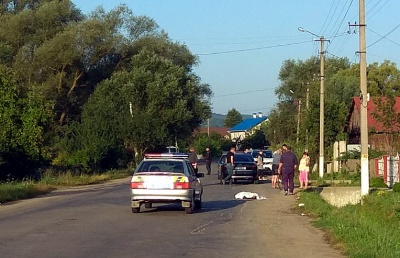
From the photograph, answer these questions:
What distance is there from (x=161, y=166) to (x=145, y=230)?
4.76 m

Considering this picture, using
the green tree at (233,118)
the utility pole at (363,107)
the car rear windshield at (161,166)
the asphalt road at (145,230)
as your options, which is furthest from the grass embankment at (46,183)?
the green tree at (233,118)

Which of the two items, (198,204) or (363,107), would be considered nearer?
(198,204)

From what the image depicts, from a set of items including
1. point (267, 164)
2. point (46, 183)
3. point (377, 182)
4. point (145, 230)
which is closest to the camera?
point (145, 230)

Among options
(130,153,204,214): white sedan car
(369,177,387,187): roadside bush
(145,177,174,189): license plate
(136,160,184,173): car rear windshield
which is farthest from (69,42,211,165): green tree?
(145,177,174,189): license plate

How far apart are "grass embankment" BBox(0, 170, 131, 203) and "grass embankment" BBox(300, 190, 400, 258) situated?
1038cm

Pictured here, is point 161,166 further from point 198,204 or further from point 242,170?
point 242,170

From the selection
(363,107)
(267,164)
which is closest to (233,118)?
(267,164)

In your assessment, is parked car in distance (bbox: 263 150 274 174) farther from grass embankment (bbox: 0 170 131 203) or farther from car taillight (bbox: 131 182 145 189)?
car taillight (bbox: 131 182 145 189)

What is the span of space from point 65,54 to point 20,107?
70.0 ft

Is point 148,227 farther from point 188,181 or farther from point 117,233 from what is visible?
point 188,181

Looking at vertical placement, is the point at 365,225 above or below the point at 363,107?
below

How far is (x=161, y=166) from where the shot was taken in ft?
67.4

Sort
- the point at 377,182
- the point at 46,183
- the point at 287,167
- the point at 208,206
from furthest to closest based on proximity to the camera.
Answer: the point at 46,183 < the point at 377,182 < the point at 287,167 < the point at 208,206

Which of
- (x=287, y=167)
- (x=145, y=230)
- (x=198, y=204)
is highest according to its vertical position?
(x=287, y=167)
